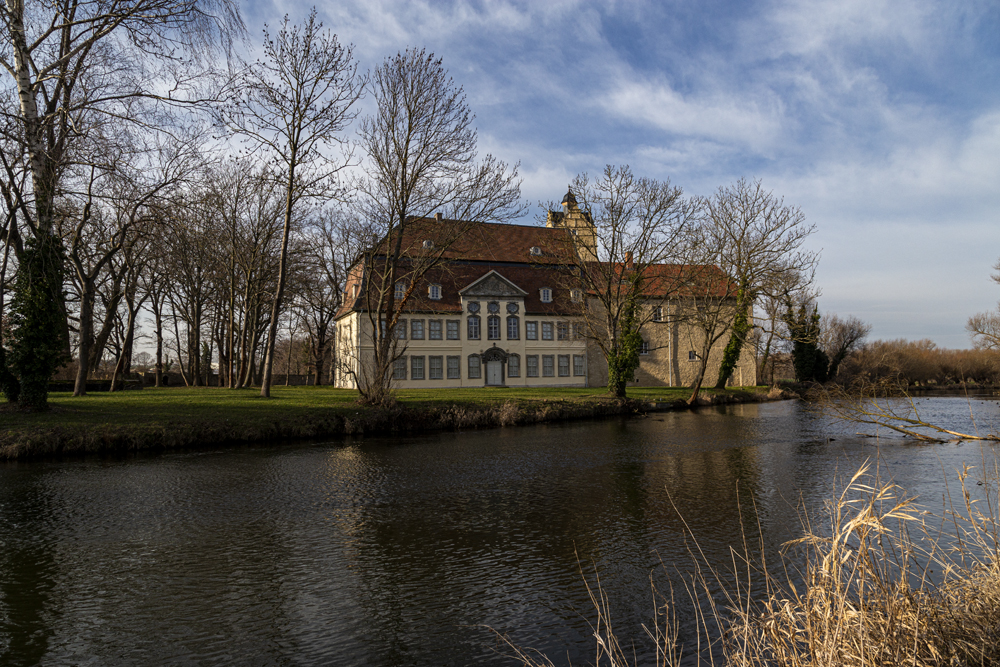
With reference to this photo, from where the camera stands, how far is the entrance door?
4127 cm

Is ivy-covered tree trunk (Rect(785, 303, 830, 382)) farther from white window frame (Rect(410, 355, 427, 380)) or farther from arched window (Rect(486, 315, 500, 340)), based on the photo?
white window frame (Rect(410, 355, 427, 380))

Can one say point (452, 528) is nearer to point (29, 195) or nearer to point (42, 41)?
point (42, 41)

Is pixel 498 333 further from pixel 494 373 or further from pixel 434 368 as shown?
pixel 434 368

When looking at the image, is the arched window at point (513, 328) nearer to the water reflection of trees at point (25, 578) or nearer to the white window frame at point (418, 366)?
the white window frame at point (418, 366)

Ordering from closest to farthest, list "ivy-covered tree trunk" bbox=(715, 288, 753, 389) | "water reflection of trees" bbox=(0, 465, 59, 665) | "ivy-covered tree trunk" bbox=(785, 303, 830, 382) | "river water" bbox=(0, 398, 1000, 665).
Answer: "water reflection of trees" bbox=(0, 465, 59, 665) < "river water" bbox=(0, 398, 1000, 665) < "ivy-covered tree trunk" bbox=(715, 288, 753, 389) < "ivy-covered tree trunk" bbox=(785, 303, 830, 382)

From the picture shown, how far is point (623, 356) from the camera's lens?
97.5 ft

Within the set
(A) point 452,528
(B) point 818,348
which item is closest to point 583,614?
(A) point 452,528

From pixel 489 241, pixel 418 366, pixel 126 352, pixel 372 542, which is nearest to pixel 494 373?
pixel 418 366

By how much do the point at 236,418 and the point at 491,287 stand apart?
24374 millimetres

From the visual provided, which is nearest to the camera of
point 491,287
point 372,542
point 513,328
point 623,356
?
point 372,542

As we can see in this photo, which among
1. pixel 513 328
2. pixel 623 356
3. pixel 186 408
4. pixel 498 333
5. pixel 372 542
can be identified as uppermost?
pixel 513 328

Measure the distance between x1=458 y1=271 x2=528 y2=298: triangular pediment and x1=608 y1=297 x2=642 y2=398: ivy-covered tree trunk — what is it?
39.6 feet

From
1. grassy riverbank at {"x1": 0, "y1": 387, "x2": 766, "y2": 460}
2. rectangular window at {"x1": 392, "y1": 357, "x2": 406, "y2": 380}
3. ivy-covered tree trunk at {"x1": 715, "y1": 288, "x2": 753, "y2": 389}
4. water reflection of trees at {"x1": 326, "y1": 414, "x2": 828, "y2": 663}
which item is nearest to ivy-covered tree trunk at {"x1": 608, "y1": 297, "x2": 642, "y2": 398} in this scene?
grassy riverbank at {"x1": 0, "y1": 387, "x2": 766, "y2": 460}

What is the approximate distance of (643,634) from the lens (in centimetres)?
557
